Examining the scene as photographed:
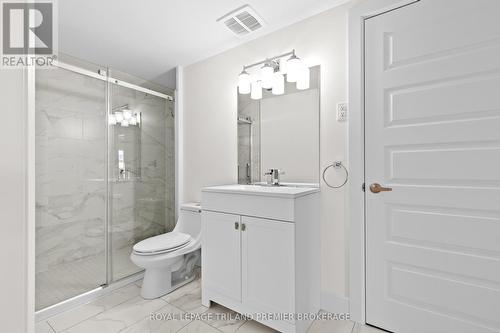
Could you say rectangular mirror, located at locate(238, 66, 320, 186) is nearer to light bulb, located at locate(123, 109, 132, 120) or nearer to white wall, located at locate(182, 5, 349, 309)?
white wall, located at locate(182, 5, 349, 309)

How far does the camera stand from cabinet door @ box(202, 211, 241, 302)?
162cm

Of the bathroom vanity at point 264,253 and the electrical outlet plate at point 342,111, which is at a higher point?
the electrical outlet plate at point 342,111

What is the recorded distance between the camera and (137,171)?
257 cm

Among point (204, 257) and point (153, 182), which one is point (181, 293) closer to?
point (204, 257)

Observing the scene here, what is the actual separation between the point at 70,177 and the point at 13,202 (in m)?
1.84

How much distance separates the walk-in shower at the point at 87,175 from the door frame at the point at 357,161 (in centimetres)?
195

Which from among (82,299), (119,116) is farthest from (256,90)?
(82,299)

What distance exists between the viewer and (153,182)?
8.86 feet

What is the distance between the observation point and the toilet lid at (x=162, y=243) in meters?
1.86

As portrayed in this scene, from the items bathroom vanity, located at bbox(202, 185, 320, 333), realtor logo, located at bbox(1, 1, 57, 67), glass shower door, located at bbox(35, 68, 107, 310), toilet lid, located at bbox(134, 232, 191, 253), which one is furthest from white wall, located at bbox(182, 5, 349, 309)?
realtor logo, located at bbox(1, 1, 57, 67)

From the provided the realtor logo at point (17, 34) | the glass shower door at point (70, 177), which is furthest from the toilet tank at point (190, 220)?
the realtor logo at point (17, 34)

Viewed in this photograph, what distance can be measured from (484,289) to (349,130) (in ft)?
3.60

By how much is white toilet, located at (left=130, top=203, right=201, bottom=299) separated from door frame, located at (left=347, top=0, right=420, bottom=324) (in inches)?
51.8

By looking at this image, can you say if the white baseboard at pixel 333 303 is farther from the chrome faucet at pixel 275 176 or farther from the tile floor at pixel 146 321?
the chrome faucet at pixel 275 176
